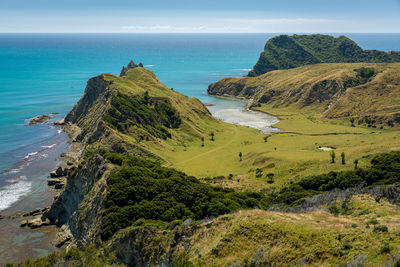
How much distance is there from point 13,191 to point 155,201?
52.8 m

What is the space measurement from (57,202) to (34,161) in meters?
44.7

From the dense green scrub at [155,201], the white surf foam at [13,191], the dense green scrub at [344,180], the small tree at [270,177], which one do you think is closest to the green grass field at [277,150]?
the small tree at [270,177]

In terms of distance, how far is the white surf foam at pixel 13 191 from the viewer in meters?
78.9

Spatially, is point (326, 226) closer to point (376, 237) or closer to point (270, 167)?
point (376, 237)

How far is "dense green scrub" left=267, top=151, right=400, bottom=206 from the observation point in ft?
200

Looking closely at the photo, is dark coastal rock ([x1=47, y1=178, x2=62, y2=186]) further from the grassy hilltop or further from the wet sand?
the wet sand

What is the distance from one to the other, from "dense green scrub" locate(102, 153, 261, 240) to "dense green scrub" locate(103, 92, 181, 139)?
2162 inches

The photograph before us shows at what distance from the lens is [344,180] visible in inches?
2501

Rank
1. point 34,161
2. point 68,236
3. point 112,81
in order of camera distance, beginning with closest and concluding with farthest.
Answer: point 68,236, point 34,161, point 112,81

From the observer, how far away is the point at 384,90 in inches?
A: 6767

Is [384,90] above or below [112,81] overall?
below

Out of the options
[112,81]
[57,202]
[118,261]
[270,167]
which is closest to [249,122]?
[112,81]

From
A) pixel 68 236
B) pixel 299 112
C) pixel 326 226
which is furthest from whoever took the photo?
pixel 299 112

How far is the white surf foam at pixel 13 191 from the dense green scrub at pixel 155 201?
36674 millimetres
